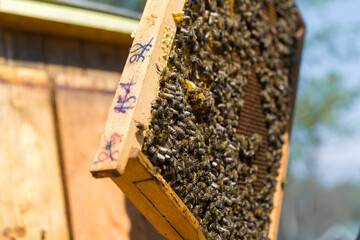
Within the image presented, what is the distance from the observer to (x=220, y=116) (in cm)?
249

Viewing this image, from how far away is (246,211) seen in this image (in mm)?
2654

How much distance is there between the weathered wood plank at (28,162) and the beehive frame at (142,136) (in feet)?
4.64

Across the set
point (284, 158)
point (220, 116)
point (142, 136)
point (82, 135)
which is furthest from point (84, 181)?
point (284, 158)

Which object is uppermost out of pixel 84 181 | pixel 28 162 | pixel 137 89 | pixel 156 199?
pixel 137 89

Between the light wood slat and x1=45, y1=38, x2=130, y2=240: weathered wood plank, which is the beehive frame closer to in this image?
the light wood slat

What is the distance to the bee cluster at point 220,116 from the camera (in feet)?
6.73

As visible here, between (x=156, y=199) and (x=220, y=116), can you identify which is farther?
(x=220, y=116)

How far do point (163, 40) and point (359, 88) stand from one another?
14116mm

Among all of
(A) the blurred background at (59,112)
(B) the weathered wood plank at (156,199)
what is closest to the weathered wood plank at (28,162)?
(A) the blurred background at (59,112)

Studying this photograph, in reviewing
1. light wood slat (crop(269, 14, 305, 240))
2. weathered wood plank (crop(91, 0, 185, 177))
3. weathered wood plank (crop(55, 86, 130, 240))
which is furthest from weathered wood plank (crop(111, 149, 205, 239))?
weathered wood plank (crop(55, 86, 130, 240))

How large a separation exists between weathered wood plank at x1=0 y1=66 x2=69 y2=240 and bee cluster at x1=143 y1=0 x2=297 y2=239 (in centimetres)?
161

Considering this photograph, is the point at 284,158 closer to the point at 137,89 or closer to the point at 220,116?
the point at 220,116

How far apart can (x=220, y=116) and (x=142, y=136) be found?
0.83 m

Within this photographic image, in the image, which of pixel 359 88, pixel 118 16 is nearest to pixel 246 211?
pixel 118 16
